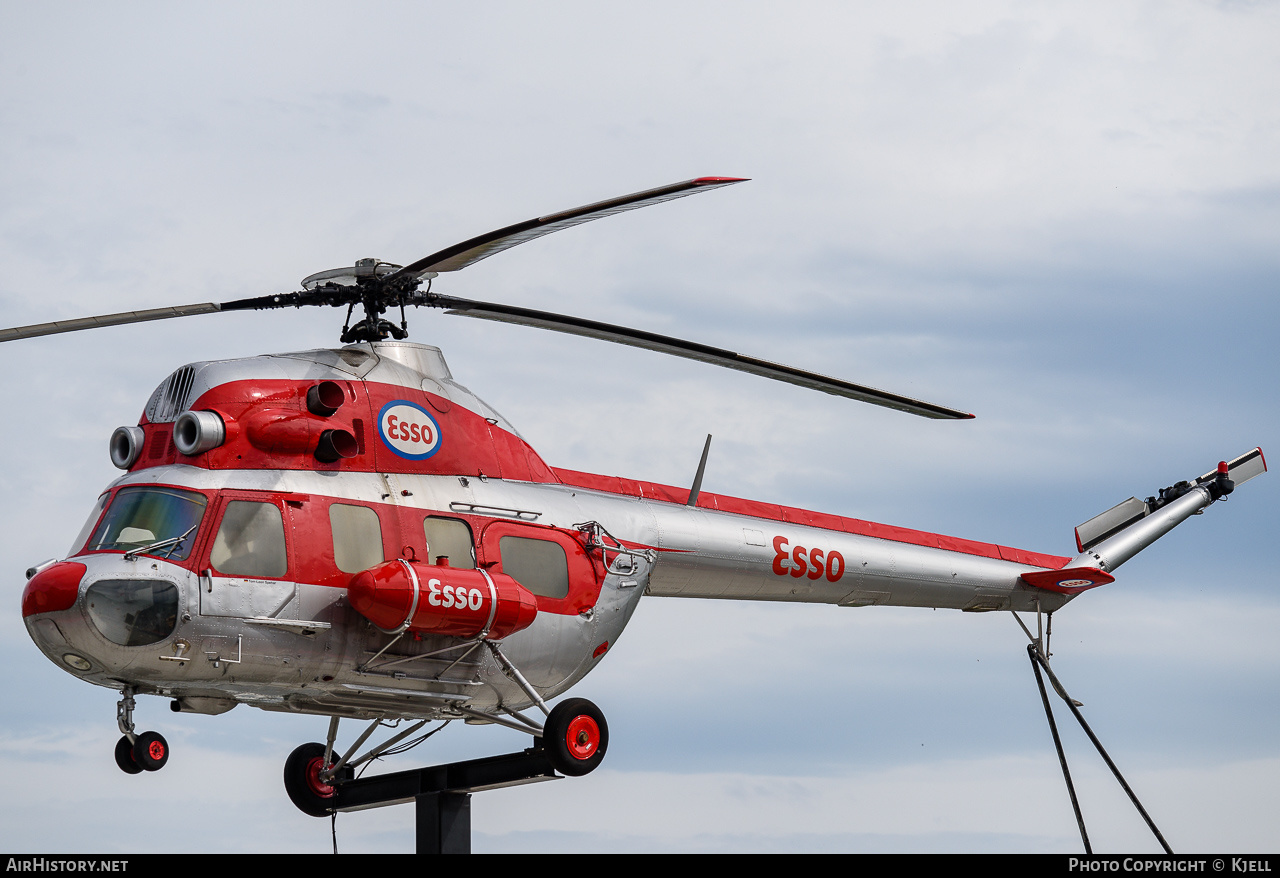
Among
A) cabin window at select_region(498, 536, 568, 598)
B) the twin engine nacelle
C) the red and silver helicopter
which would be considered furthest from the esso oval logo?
cabin window at select_region(498, 536, 568, 598)

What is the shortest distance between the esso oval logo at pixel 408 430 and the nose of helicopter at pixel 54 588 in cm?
282

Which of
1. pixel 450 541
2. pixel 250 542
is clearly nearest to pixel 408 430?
pixel 450 541

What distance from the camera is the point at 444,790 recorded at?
13.2 m

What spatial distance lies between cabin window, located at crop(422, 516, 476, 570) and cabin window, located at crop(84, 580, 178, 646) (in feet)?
7.22

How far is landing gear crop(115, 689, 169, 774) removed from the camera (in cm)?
1104

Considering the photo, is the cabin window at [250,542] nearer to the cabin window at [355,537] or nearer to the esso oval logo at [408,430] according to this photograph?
the cabin window at [355,537]

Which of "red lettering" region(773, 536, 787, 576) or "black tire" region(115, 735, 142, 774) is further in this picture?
"red lettering" region(773, 536, 787, 576)

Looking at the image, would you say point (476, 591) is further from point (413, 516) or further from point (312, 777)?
point (312, 777)

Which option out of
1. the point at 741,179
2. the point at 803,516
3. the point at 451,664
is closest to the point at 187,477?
the point at 451,664

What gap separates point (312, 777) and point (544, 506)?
3667mm

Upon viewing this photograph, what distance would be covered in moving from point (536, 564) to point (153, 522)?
3.34m

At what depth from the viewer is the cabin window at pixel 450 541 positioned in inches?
485

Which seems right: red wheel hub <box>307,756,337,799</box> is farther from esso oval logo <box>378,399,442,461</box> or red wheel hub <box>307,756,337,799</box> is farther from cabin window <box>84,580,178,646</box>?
cabin window <box>84,580,178,646</box>

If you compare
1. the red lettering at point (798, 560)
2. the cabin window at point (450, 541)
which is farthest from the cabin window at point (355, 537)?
the red lettering at point (798, 560)
